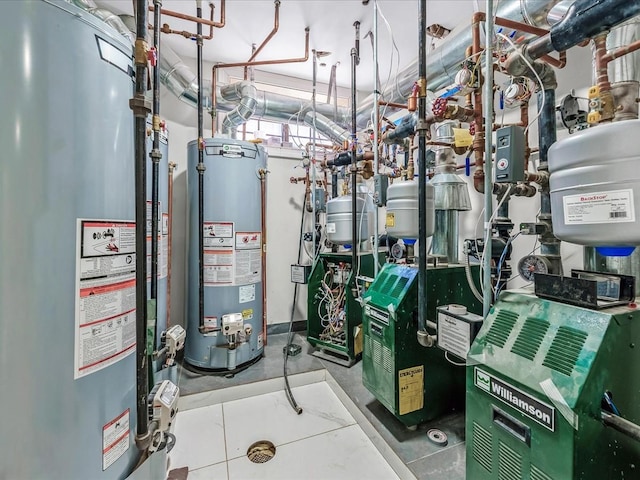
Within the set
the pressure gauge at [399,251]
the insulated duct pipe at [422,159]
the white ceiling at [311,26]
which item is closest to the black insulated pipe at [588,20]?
the insulated duct pipe at [422,159]

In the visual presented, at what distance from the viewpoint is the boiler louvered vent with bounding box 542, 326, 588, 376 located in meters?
0.77

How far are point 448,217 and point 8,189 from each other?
78.0 inches

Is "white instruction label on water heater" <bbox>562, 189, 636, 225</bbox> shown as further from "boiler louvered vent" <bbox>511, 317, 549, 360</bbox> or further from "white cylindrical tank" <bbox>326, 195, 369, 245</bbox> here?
"white cylindrical tank" <bbox>326, 195, 369, 245</bbox>

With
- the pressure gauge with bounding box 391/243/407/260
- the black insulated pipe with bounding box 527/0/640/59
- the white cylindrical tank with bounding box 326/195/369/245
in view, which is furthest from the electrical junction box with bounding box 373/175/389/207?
the black insulated pipe with bounding box 527/0/640/59

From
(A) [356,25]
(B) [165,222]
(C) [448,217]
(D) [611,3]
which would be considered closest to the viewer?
(D) [611,3]

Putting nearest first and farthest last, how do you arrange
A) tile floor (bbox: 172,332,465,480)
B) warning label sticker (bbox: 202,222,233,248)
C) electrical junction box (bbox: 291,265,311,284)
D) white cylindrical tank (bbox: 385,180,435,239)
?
tile floor (bbox: 172,332,465,480) < white cylindrical tank (bbox: 385,180,435,239) < warning label sticker (bbox: 202,222,233,248) < electrical junction box (bbox: 291,265,311,284)

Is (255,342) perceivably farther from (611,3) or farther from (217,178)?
(611,3)

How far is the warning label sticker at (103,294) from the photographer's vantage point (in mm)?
770

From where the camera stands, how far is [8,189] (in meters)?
0.67

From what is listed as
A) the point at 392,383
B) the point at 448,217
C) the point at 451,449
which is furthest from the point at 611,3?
the point at 451,449

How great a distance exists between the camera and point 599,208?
79cm

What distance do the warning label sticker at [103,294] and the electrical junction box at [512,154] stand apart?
129 centimetres

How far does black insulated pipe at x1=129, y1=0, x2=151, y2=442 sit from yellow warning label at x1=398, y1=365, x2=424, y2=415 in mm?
1195

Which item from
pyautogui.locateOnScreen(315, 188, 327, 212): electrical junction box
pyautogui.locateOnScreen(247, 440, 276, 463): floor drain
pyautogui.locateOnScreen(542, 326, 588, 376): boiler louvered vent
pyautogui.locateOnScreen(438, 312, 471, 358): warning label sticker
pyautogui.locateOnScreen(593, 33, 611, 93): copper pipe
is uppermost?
pyautogui.locateOnScreen(593, 33, 611, 93): copper pipe
